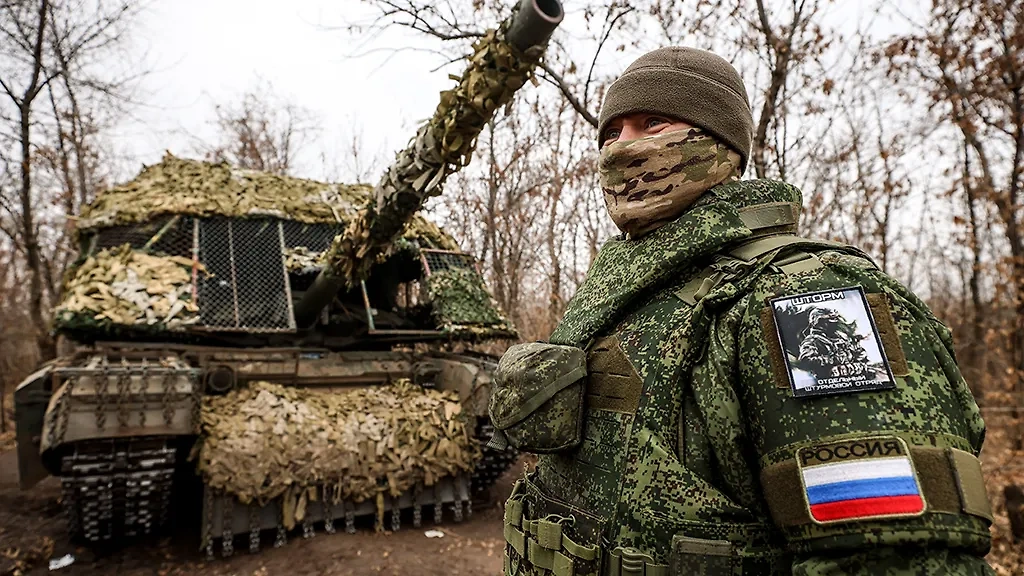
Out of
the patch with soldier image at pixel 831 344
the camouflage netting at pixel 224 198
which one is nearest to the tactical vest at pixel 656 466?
the patch with soldier image at pixel 831 344

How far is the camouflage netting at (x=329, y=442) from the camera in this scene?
14.9 feet

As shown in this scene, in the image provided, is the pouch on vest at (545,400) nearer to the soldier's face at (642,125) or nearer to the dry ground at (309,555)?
the soldier's face at (642,125)

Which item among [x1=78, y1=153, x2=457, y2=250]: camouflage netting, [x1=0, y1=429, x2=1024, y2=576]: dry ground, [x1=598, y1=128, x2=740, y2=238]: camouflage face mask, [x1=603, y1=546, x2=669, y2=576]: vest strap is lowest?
[x1=0, y1=429, x2=1024, y2=576]: dry ground

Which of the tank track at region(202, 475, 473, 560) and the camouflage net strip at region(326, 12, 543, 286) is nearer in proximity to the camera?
the camouflage net strip at region(326, 12, 543, 286)

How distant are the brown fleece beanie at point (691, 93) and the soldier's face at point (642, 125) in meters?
0.02

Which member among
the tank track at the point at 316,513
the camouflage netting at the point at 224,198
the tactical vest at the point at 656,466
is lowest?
the tank track at the point at 316,513

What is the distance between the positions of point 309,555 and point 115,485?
145cm

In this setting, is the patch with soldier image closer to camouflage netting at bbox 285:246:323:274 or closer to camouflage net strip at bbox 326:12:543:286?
camouflage net strip at bbox 326:12:543:286

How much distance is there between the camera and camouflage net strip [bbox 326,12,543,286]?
3184 millimetres

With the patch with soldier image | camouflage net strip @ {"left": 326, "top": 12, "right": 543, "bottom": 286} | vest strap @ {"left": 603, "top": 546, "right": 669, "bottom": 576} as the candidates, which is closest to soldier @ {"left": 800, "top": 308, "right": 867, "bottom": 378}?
the patch with soldier image

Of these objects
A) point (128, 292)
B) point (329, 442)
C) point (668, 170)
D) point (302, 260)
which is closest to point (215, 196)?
point (302, 260)

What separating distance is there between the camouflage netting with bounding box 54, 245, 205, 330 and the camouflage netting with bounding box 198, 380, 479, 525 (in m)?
0.99

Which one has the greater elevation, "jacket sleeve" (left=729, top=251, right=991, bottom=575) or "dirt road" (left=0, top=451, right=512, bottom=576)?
"jacket sleeve" (left=729, top=251, right=991, bottom=575)

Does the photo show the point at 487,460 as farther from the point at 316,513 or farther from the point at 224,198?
the point at 224,198
